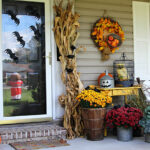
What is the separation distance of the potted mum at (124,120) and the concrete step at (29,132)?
0.77m

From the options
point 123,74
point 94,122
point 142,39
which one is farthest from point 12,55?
point 142,39

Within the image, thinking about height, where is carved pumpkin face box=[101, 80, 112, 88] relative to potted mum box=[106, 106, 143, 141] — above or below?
above

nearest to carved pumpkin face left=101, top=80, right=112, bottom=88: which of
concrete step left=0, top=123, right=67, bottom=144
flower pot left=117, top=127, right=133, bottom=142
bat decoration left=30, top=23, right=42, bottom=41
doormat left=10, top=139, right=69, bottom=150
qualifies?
flower pot left=117, top=127, right=133, bottom=142

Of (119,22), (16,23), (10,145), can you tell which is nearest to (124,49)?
(119,22)

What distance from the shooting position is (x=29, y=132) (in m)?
4.05

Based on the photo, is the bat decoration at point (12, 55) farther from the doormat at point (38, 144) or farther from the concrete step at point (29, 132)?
the doormat at point (38, 144)

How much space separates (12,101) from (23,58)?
2.35 ft

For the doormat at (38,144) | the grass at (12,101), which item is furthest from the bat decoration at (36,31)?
the doormat at (38,144)

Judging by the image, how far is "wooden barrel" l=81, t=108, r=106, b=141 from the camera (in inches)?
161

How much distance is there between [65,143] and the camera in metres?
4.02

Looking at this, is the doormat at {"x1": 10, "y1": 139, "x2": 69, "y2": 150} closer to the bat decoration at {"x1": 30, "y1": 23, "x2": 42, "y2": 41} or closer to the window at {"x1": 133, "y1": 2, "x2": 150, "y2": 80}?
the bat decoration at {"x1": 30, "y1": 23, "x2": 42, "y2": 41}

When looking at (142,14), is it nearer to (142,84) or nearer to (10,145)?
(142,84)

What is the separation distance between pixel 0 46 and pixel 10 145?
1525 mm

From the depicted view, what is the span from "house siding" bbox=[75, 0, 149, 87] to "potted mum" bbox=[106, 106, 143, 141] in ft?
3.08
